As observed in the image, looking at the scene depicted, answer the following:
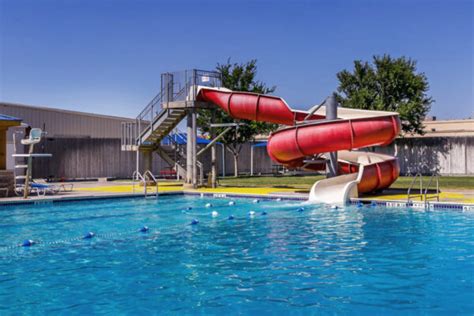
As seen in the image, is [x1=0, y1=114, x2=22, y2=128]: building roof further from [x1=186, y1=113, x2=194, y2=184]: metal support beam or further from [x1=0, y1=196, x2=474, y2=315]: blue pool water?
[x1=186, y1=113, x2=194, y2=184]: metal support beam

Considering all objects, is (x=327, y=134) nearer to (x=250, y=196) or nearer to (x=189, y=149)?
(x=250, y=196)

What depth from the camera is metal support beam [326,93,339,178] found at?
2033cm

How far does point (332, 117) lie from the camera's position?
2033cm

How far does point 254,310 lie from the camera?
6898 mm

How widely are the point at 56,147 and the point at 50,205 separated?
650 inches

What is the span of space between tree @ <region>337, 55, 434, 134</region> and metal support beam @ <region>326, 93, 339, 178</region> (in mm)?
17405

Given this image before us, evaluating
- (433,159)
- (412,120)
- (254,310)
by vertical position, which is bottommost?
(254,310)

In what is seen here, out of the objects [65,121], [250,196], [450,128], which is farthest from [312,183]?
[450,128]

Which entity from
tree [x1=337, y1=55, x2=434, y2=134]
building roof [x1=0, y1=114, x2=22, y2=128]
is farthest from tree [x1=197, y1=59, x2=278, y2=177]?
building roof [x1=0, y1=114, x2=22, y2=128]

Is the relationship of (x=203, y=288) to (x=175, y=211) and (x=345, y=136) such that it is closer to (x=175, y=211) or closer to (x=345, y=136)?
(x=175, y=211)

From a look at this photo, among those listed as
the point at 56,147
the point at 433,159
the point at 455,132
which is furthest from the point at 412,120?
the point at 56,147

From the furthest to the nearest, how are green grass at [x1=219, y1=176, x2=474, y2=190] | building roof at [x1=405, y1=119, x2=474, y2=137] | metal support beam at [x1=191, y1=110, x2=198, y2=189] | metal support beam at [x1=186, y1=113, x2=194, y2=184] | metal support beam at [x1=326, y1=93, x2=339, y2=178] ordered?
building roof at [x1=405, y1=119, x2=474, y2=137] → metal support beam at [x1=186, y1=113, x2=194, y2=184] → metal support beam at [x1=191, y1=110, x2=198, y2=189] → green grass at [x1=219, y1=176, x2=474, y2=190] → metal support beam at [x1=326, y1=93, x2=339, y2=178]

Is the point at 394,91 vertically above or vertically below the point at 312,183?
above

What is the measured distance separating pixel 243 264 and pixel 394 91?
31580mm
